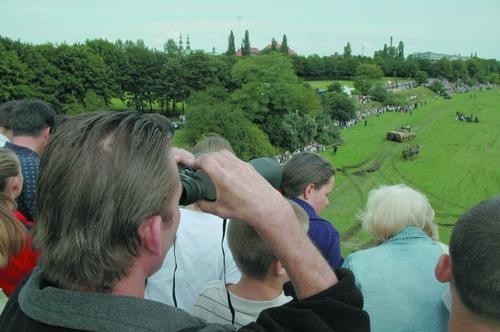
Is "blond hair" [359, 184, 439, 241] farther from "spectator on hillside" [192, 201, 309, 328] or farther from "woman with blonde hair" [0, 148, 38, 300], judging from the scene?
"woman with blonde hair" [0, 148, 38, 300]

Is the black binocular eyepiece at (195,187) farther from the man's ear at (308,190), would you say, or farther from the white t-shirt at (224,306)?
the man's ear at (308,190)

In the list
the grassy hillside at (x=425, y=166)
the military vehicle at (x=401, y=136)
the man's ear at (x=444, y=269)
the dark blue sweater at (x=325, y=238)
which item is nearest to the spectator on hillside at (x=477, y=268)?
the man's ear at (x=444, y=269)

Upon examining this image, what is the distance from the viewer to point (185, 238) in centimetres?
259

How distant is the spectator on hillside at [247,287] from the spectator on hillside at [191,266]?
1.13ft

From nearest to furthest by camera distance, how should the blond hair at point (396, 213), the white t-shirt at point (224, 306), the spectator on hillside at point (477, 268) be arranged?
1. the spectator on hillside at point (477, 268)
2. the white t-shirt at point (224, 306)
3. the blond hair at point (396, 213)

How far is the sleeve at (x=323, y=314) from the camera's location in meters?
1.21

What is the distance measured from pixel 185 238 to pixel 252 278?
566 millimetres

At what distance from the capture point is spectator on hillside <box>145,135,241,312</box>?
8.38 ft

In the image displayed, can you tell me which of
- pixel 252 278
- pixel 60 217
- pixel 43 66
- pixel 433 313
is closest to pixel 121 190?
pixel 60 217

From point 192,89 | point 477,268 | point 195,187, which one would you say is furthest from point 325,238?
point 192,89

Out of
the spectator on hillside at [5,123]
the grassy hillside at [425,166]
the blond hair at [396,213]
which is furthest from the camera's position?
the grassy hillside at [425,166]

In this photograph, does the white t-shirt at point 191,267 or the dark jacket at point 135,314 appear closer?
the dark jacket at point 135,314

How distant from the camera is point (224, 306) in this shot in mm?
2160

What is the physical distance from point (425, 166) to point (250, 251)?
32236mm
